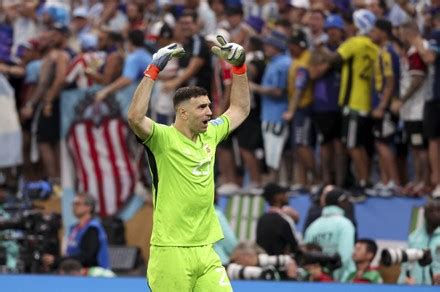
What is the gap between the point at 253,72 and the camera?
18.0 meters

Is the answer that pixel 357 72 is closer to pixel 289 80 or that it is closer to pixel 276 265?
pixel 289 80

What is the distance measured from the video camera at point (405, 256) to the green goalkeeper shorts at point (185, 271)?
11.1 ft

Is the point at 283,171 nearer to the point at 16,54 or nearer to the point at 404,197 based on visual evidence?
the point at 404,197

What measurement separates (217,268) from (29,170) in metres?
9.41

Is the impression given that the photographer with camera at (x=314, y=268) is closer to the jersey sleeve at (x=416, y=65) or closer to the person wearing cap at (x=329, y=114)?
the jersey sleeve at (x=416, y=65)

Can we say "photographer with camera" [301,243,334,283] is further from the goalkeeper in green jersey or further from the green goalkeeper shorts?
the green goalkeeper shorts

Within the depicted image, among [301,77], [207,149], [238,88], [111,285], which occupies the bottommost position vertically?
[111,285]

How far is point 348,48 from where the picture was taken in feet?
56.0

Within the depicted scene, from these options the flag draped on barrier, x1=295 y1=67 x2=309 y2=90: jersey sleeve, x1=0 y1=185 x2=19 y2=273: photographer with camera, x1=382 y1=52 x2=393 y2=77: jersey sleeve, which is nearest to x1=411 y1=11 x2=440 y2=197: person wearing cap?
x1=382 y1=52 x2=393 y2=77: jersey sleeve

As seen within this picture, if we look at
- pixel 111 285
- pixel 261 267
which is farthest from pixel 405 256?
pixel 111 285

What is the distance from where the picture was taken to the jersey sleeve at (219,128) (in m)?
11.4

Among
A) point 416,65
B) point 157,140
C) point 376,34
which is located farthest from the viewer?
point 376,34

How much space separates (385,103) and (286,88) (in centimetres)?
141

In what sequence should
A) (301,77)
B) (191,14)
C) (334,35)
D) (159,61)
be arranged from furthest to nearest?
(191,14)
(301,77)
(334,35)
(159,61)
